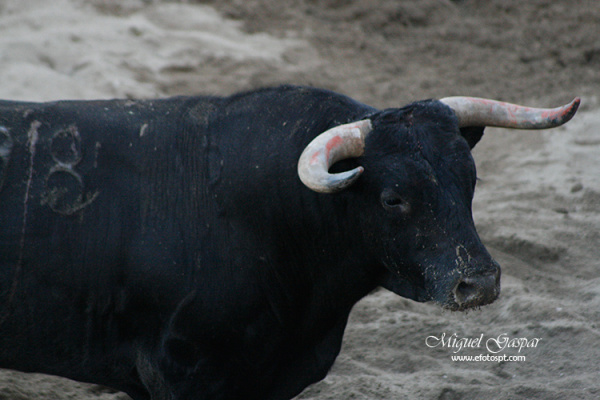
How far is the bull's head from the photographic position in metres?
3.24

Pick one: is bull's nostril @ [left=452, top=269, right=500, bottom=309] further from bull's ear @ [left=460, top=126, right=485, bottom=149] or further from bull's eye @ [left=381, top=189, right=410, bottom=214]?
bull's ear @ [left=460, top=126, right=485, bottom=149]

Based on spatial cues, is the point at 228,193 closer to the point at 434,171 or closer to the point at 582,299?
the point at 434,171

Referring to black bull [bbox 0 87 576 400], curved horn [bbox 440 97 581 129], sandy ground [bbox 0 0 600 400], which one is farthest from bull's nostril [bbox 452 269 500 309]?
sandy ground [bbox 0 0 600 400]

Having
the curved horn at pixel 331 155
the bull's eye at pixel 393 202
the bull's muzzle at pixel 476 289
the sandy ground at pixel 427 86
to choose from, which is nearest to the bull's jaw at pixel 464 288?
the bull's muzzle at pixel 476 289

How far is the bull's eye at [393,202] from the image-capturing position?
3.33 meters

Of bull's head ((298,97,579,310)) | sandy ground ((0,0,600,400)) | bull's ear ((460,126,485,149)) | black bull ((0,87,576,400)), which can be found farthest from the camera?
sandy ground ((0,0,600,400))

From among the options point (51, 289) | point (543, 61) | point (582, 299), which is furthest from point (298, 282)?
point (543, 61)

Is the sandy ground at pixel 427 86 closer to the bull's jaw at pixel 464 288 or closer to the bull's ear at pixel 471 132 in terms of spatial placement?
the bull's jaw at pixel 464 288

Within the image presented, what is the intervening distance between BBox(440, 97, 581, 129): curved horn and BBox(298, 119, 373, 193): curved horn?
47 cm

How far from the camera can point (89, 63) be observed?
7375 millimetres

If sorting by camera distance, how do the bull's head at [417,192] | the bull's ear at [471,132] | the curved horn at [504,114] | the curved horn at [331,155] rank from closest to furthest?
1. the curved horn at [331,155]
2. the bull's head at [417,192]
3. the curved horn at [504,114]
4. the bull's ear at [471,132]

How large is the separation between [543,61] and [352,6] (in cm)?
225

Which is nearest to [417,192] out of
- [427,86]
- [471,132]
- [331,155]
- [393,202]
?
[393,202]

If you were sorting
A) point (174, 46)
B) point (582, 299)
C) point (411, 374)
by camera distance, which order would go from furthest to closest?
point (174, 46), point (582, 299), point (411, 374)
